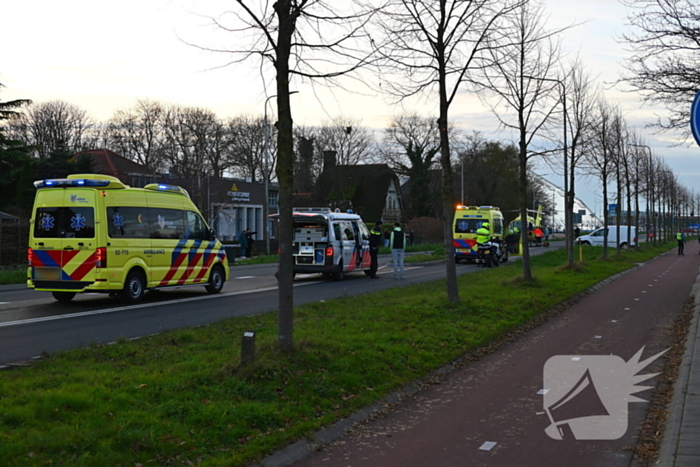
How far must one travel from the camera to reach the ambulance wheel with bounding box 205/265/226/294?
18891mm

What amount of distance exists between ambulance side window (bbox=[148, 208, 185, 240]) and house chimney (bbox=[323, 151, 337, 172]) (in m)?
60.2

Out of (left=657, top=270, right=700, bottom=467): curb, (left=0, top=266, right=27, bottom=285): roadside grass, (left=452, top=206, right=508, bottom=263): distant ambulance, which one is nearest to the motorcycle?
(left=452, top=206, right=508, bottom=263): distant ambulance

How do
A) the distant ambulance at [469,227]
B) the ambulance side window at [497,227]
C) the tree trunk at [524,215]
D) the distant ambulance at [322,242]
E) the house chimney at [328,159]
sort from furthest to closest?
the house chimney at [328,159] < the ambulance side window at [497,227] < the distant ambulance at [469,227] < the distant ambulance at [322,242] < the tree trunk at [524,215]

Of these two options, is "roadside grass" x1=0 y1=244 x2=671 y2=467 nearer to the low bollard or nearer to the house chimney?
the low bollard

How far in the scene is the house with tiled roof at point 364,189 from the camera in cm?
7562

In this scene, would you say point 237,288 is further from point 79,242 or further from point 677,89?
point 677,89

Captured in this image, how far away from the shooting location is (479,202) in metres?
83.1

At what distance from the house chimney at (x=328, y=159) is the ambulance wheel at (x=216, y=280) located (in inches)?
2316

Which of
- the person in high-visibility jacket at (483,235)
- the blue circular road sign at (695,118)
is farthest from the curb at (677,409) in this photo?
the person in high-visibility jacket at (483,235)

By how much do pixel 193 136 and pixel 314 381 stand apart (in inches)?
2461

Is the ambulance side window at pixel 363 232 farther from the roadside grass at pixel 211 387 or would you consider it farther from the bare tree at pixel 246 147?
the bare tree at pixel 246 147

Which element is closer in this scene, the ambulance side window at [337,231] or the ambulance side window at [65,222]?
the ambulance side window at [65,222]

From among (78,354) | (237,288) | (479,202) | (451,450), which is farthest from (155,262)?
(479,202)

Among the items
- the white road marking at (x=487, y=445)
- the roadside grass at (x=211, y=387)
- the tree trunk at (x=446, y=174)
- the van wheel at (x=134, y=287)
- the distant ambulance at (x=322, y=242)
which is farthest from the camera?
the distant ambulance at (x=322, y=242)
